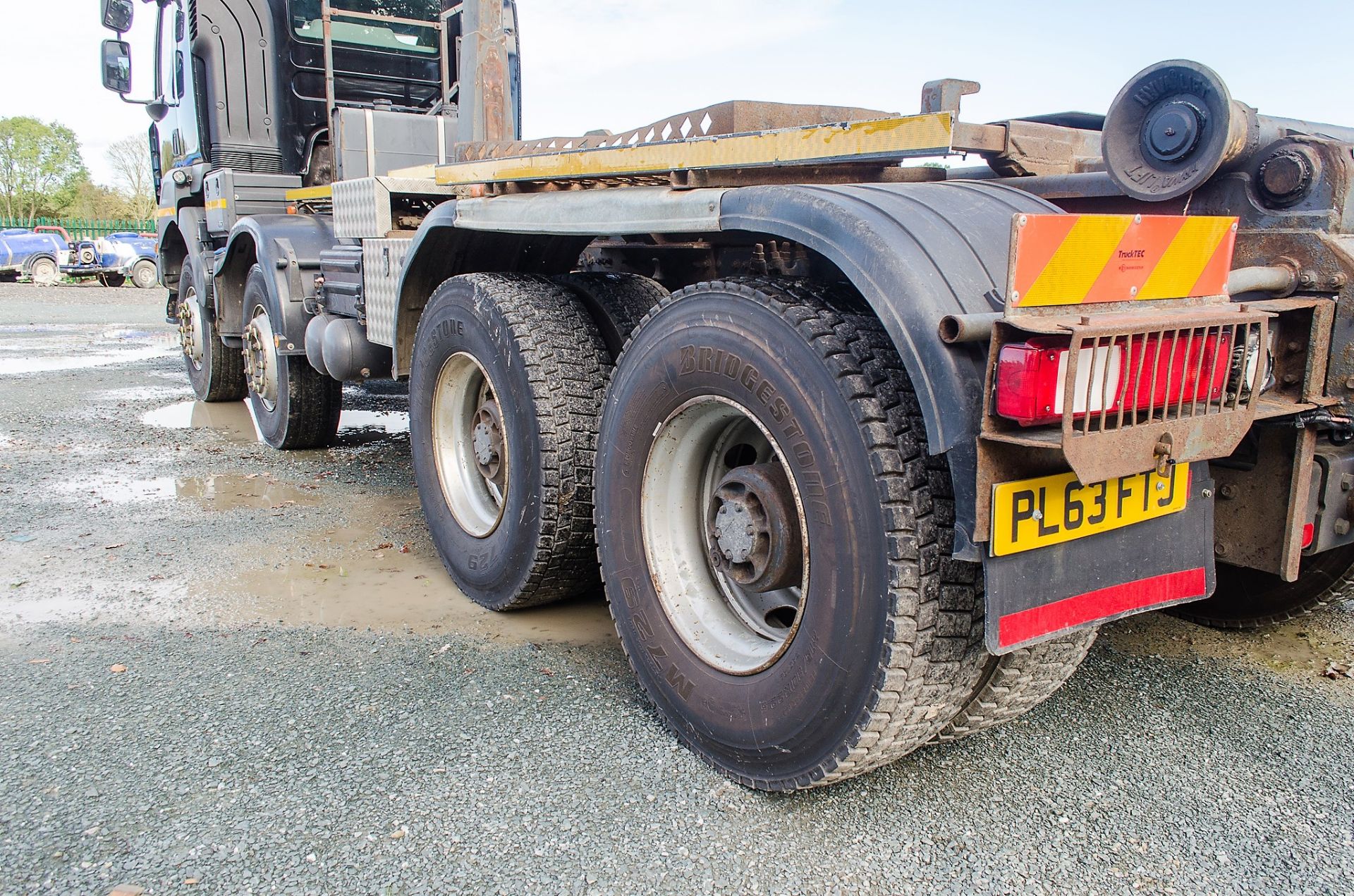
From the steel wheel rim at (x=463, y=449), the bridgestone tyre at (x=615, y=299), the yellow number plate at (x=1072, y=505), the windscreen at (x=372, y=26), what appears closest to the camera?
the yellow number plate at (x=1072, y=505)

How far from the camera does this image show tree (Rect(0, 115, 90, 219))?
54312 millimetres

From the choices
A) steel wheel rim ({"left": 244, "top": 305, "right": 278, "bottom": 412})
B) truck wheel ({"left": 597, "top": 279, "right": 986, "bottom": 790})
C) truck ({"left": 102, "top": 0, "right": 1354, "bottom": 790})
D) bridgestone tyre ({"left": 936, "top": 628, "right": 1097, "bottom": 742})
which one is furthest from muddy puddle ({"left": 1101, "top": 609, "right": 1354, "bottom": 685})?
steel wheel rim ({"left": 244, "top": 305, "right": 278, "bottom": 412})

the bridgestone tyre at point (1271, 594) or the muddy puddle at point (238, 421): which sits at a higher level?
the bridgestone tyre at point (1271, 594)

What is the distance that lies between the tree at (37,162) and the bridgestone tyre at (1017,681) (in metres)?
62.2

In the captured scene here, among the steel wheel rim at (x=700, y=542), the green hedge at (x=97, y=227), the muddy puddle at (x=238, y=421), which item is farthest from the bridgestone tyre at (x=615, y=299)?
the green hedge at (x=97, y=227)

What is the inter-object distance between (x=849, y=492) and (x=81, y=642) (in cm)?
272

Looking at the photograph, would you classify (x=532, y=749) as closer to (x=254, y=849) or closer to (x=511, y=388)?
(x=254, y=849)

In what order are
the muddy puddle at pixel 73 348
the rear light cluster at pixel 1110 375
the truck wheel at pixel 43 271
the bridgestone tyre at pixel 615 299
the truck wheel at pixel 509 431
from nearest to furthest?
1. the rear light cluster at pixel 1110 375
2. the truck wheel at pixel 509 431
3. the bridgestone tyre at pixel 615 299
4. the muddy puddle at pixel 73 348
5. the truck wheel at pixel 43 271

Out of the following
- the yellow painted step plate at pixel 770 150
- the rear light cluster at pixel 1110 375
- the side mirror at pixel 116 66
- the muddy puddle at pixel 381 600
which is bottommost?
the muddy puddle at pixel 381 600

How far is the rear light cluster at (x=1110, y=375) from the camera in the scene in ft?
6.01

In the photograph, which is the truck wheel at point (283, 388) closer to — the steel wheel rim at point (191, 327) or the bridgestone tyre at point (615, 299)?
the steel wheel rim at point (191, 327)

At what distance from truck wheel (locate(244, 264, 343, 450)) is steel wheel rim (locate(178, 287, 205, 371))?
1.57 meters

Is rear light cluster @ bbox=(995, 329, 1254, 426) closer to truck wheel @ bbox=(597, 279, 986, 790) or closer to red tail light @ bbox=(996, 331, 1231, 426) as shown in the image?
red tail light @ bbox=(996, 331, 1231, 426)

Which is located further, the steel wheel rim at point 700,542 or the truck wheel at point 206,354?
the truck wheel at point 206,354
